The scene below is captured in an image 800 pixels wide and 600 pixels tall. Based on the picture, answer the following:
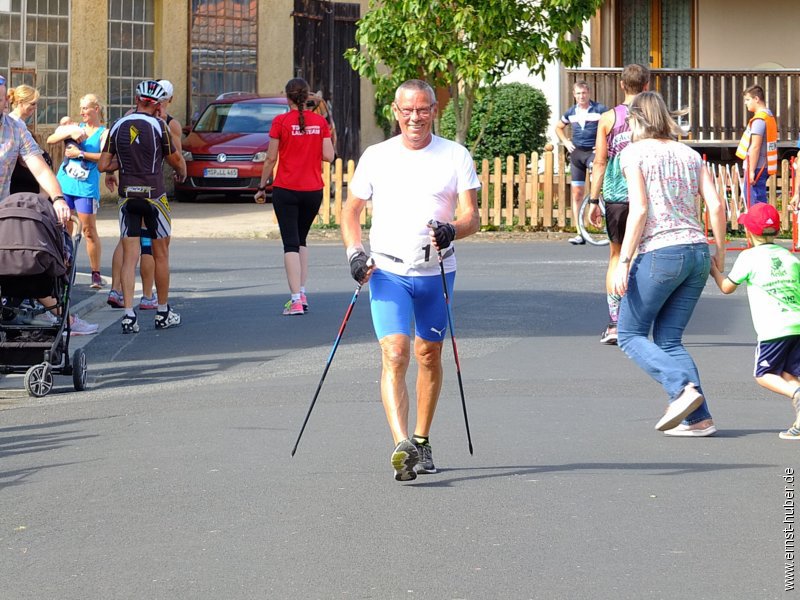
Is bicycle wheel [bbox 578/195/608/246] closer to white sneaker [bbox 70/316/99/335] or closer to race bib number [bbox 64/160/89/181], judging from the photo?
race bib number [bbox 64/160/89/181]

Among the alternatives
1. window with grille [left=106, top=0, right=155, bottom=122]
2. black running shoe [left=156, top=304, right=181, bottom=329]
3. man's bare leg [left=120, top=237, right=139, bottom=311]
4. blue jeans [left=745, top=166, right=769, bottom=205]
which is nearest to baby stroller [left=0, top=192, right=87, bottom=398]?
man's bare leg [left=120, top=237, right=139, bottom=311]

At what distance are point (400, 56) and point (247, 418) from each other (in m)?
15.9

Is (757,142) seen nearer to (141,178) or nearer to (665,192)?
(141,178)

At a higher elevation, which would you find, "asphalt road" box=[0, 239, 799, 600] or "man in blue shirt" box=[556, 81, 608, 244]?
"man in blue shirt" box=[556, 81, 608, 244]

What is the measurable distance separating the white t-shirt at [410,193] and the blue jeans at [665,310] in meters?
1.46

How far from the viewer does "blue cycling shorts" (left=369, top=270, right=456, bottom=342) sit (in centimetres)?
736

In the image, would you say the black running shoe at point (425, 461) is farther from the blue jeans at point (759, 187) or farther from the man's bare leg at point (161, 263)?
the blue jeans at point (759, 187)

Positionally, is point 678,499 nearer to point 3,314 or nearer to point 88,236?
point 3,314

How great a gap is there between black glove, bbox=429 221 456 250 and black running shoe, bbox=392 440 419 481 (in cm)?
94

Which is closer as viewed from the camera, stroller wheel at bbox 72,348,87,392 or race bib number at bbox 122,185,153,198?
stroller wheel at bbox 72,348,87,392

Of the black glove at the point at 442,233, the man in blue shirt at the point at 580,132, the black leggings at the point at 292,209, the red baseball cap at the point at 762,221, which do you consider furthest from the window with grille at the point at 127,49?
the black glove at the point at 442,233

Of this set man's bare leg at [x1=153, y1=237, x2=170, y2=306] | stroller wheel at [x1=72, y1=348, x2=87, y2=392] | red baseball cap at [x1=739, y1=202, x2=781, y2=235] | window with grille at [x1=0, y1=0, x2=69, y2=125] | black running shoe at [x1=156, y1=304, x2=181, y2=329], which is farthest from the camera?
window with grille at [x1=0, y1=0, x2=69, y2=125]

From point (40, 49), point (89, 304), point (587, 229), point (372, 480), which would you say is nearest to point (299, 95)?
point (89, 304)

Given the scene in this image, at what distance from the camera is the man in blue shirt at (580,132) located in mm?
19719
